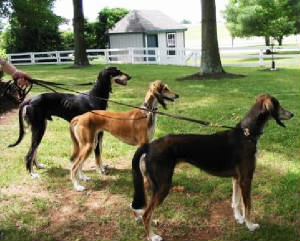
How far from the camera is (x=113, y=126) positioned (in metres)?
6.73

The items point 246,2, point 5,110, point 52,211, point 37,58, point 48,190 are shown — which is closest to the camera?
point 52,211

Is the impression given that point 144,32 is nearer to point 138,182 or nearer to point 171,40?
point 171,40

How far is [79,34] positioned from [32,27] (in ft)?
33.2

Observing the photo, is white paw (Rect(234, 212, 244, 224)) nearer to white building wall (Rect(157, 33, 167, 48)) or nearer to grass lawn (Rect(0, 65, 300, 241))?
grass lawn (Rect(0, 65, 300, 241))

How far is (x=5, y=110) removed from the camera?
12781 mm

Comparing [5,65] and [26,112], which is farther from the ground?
[5,65]

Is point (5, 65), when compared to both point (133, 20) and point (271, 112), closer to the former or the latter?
point (271, 112)

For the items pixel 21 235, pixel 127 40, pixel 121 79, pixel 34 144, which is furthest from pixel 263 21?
pixel 21 235

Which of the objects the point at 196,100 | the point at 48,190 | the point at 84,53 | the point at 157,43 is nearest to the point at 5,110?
the point at 196,100

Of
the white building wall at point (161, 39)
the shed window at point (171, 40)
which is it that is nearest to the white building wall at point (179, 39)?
the shed window at point (171, 40)

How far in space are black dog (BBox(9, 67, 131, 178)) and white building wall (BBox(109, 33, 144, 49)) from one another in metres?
30.4

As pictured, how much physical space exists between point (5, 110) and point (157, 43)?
86.5 ft

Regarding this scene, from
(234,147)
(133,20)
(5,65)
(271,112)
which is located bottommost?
(234,147)

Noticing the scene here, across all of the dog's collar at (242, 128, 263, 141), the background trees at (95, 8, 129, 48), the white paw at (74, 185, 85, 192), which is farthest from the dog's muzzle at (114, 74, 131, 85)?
the background trees at (95, 8, 129, 48)
